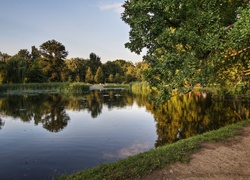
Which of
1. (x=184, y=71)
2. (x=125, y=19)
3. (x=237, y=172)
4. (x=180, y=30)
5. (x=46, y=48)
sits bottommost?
(x=237, y=172)

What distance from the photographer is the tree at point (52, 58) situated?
84000 millimetres

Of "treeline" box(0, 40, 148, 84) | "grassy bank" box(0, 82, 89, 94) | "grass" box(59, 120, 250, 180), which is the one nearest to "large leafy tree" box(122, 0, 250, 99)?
"grass" box(59, 120, 250, 180)

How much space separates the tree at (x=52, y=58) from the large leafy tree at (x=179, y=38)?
80.2 m

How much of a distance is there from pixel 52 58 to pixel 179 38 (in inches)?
3304

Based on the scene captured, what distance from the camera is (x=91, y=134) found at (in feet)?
48.4

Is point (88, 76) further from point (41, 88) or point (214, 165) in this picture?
point (214, 165)

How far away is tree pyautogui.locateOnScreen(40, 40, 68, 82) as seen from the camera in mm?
84000

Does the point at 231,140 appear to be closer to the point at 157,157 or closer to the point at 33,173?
the point at 157,157

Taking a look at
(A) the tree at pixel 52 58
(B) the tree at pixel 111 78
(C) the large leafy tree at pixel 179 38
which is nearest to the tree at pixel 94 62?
(B) the tree at pixel 111 78

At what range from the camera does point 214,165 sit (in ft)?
23.7

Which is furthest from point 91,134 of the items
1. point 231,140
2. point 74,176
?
point 231,140

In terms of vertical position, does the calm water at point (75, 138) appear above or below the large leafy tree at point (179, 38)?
below

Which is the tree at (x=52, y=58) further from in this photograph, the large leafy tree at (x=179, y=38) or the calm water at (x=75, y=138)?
the large leafy tree at (x=179, y=38)

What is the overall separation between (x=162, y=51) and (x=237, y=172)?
4268 millimetres
